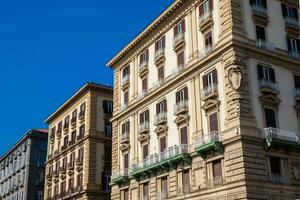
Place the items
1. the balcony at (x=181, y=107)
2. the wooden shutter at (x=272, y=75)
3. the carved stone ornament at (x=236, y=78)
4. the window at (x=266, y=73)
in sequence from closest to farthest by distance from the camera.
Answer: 1. the carved stone ornament at (x=236, y=78)
2. the window at (x=266, y=73)
3. the wooden shutter at (x=272, y=75)
4. the balcony at (x=181, y=107)

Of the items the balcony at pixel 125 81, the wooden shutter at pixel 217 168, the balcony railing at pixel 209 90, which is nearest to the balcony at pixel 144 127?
the balcony at pixel 125 81

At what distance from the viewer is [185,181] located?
40000 mm

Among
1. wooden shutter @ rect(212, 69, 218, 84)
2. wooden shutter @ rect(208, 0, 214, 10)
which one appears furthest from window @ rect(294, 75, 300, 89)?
→ wooden shutter @ rect(208, 0, 214, 10)

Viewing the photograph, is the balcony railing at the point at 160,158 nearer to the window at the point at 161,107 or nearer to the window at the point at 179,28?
the window at the point at 161,107

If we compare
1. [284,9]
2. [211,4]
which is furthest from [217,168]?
[284,9]

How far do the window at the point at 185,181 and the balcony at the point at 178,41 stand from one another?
487 inches

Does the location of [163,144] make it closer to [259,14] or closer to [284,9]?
[259,14]

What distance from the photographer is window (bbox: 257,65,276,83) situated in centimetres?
3763

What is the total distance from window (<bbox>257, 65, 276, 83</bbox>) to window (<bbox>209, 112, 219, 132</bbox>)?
479 centimetres

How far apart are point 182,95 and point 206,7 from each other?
331 inches

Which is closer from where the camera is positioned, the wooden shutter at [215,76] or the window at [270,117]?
the window at [270,117]

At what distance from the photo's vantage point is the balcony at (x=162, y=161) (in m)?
40.1

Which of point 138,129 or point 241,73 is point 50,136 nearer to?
point 138,129

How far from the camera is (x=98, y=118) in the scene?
64.9 metres
